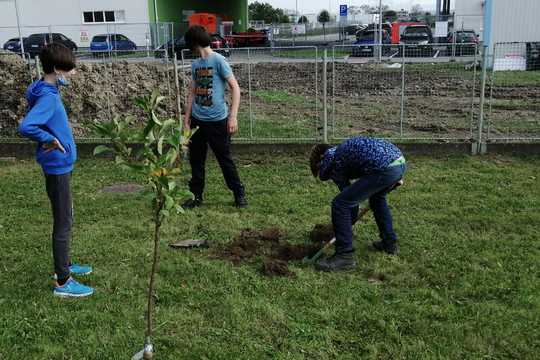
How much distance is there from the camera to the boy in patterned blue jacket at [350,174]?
14.7 feet

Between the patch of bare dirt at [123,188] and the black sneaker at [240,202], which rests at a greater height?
the black sneaker at [240,202]

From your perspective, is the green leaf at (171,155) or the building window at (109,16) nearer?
the green leaf at (171,155)

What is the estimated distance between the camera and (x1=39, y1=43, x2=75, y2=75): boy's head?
3861mm

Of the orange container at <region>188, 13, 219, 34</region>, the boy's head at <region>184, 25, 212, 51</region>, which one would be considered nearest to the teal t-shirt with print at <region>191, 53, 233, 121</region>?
the boy's head at <region>184, 25, 212, 51</region>

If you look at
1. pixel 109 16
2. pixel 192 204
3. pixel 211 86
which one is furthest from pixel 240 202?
pixel 109 16

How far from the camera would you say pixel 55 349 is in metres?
3.64

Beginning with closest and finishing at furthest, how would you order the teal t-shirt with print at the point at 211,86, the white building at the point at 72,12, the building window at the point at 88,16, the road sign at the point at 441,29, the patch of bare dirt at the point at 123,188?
the teal t-shirt with print at the point at 211,86, the patch of bare dirt at the point at 123,188, the road sign at the point at 441,29, the white building at the point at 72,12, the building window at the point at 88,16

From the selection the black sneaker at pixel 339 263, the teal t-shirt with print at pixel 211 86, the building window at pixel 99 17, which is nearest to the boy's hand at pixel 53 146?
the black sneaker at pixel 339 263

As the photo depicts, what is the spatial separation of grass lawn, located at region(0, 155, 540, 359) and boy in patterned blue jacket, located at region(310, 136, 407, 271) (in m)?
0.22

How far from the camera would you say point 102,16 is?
130 ft

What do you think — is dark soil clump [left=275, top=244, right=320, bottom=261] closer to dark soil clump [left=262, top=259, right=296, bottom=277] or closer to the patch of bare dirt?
dark soil clump [left=262, top=259, right=296, bottom=277]

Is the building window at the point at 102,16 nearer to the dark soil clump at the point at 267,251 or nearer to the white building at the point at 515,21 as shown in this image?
the white building at the point at 515,21

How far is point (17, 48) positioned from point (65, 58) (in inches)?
1151

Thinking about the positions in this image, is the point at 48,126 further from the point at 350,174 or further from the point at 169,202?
the point at 350,174
